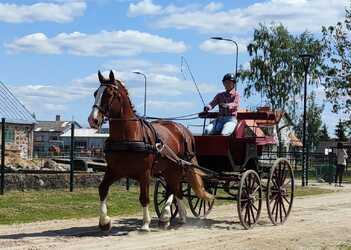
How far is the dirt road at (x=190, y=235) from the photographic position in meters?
11.2

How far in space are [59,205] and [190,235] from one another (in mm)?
5242

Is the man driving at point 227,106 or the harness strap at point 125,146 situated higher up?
the man driving at point 227,106

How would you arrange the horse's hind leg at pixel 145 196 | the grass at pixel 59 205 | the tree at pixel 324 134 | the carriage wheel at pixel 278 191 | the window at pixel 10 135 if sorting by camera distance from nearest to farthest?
the horse's hind leg at pixel 145 196 → the carriage wheel at pixel 278 191 → the grass at pixel 59 205 → the window at pixel 10 135 → the tree at pixel 324 134

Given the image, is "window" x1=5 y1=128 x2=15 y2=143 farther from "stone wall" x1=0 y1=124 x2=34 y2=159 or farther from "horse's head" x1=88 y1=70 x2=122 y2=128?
"horse's head" x1=88 y1=70 x2=122 y2=128

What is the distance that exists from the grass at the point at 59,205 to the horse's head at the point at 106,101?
374 centimetres

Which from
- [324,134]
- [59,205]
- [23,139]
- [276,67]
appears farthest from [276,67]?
[324,134]

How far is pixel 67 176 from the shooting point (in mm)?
20812

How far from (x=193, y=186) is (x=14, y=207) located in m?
4.46

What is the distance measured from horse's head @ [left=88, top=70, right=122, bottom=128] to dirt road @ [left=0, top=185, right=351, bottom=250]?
197cm

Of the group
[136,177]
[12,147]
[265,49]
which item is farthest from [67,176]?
[265,49]

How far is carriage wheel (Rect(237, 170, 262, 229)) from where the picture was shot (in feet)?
45.0

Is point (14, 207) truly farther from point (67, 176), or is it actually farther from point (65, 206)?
point (67, 176)

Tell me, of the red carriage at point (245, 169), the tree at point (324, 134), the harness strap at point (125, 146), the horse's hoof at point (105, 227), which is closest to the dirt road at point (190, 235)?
the horse's hoof at point (105, 227)

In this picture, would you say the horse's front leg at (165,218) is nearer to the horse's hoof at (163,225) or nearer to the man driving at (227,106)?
the horse's hoof at (163,225)
